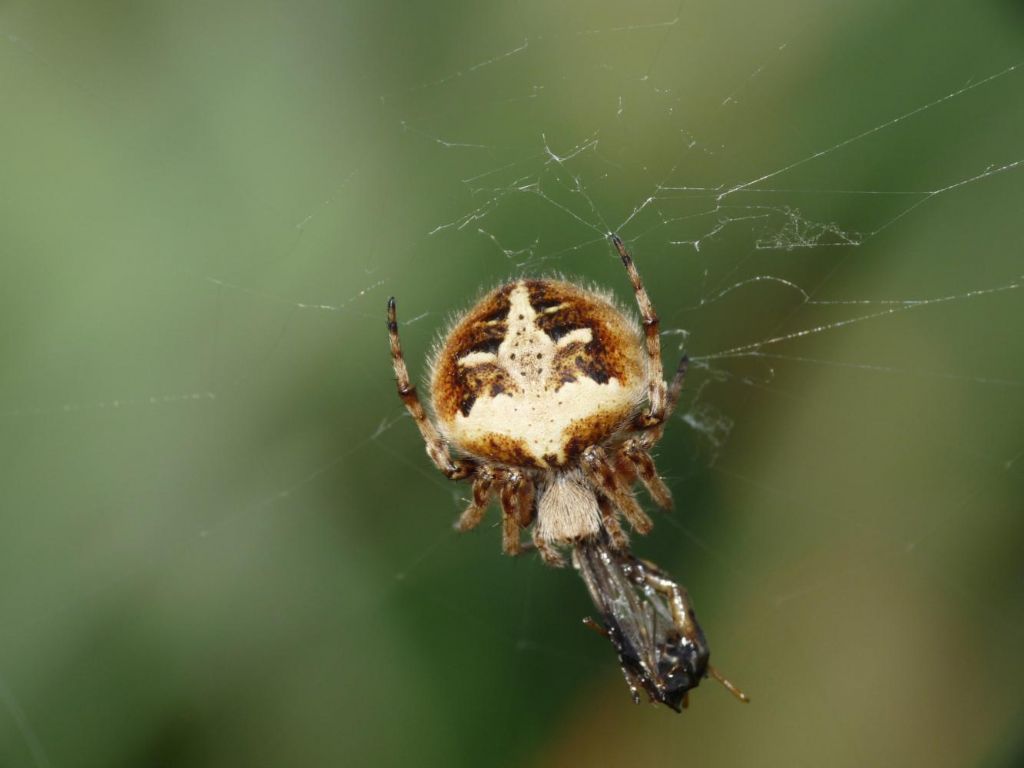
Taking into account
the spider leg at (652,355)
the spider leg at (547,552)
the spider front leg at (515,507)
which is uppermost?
the spider leg at (652,355)

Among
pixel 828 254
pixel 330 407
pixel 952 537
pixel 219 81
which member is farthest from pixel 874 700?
pixel 219 81

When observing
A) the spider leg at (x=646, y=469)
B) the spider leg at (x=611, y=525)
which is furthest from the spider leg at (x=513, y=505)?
the spider leg at (x=646, y=469)

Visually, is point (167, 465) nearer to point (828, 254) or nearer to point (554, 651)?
point (554, 651)

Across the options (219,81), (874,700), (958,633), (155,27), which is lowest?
(874,700)

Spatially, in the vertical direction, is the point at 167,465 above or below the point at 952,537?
above

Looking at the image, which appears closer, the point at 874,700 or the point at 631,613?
the point at 631,613

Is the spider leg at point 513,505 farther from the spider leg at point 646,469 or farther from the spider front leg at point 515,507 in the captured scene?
the spider leg at point 646,469

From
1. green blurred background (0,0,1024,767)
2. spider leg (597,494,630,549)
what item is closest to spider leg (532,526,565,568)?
spider leg (597,494,630,549)

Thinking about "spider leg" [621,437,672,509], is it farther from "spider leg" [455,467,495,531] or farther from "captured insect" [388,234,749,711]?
"spider leg" [455,467,495,531]
